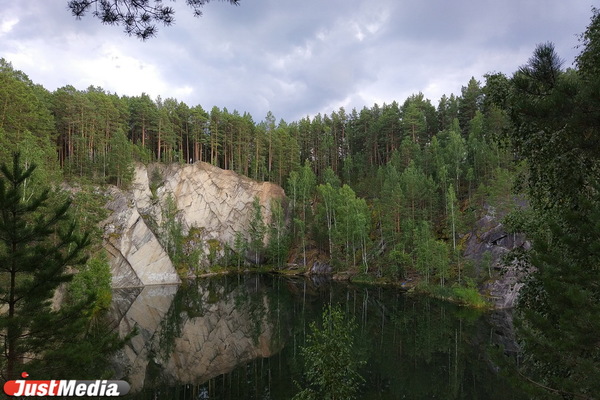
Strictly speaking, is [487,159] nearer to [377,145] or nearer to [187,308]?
[377,145]

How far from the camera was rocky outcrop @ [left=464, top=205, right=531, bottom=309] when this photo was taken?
36.3 metres

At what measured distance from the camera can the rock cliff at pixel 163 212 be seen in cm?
4822

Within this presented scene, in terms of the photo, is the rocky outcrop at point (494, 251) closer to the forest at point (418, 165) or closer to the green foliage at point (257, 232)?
the forest at point (418, 165)

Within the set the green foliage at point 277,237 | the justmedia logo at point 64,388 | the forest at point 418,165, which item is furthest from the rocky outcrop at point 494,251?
the justmedia logo at point 64,388

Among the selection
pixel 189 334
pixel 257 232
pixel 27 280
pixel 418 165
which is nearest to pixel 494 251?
pixel 418 165

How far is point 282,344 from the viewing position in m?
24.6

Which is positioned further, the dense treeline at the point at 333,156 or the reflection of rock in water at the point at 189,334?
the dense treeline at the point at 333,156

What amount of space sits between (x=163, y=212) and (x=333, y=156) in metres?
44.1

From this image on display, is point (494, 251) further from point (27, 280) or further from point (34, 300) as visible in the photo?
point (27, 280)

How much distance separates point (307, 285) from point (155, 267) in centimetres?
2349

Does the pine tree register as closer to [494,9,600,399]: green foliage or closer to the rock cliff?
[494,9,600,399]: green foliage

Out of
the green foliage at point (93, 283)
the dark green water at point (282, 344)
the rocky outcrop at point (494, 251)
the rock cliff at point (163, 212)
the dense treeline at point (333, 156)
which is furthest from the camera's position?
the rock cliff at point (163, 212)

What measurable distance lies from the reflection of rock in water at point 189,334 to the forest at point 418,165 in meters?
13.5

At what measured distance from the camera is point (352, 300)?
129 ft
